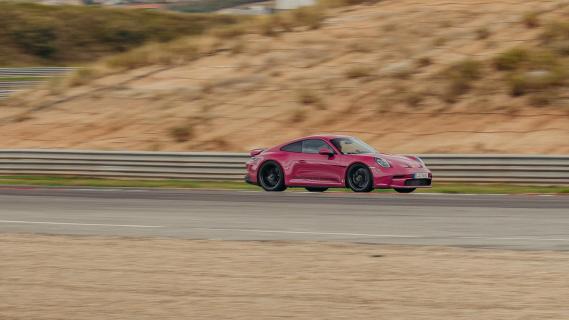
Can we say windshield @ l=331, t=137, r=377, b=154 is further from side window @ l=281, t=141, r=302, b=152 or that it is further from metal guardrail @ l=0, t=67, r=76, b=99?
metal guardrail @ l=0, t=67, r=76, b=99

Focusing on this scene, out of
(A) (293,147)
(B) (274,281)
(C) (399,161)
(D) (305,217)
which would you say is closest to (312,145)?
(A) (293,147)

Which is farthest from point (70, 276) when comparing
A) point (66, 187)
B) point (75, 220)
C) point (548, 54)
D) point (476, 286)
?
point (548, 54)

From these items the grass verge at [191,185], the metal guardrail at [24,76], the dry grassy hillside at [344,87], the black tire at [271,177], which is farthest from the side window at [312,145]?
the metal guardrail at [24,76]

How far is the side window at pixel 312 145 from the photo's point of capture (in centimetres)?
→ 2002

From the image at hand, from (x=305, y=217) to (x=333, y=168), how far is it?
5327 millimetres

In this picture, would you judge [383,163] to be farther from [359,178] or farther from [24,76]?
[24,76]

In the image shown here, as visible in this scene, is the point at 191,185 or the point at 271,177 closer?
the point at 271,177

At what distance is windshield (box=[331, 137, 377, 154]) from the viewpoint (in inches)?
782

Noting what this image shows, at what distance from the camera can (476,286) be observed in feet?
27.4

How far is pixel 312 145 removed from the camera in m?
20.1

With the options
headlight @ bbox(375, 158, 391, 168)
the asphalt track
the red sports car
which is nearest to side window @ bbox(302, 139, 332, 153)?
the red sports car

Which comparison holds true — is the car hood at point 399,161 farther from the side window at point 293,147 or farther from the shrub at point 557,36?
the shrub at point 557,36

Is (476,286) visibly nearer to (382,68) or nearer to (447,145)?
(447,145)

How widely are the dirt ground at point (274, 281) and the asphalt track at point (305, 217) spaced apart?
1034mm
